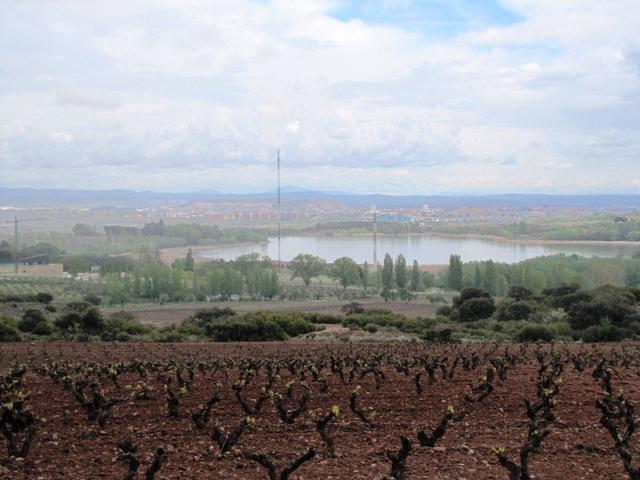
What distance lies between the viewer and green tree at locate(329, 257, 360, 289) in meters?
61.2

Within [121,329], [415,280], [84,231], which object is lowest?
[415,280]

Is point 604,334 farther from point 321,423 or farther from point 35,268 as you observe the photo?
point 35,268

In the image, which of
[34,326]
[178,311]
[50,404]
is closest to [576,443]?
[50,404]

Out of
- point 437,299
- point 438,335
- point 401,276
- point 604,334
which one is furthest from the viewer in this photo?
point 401,276

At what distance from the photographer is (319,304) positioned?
1882 inches

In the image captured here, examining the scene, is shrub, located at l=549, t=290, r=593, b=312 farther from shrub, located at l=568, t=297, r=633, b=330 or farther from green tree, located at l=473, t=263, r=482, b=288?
green tree, located at l=473, t=263, r=482, b=288

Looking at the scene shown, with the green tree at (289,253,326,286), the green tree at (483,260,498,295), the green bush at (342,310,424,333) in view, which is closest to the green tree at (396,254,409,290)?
the green tree at (483,260,498,295)

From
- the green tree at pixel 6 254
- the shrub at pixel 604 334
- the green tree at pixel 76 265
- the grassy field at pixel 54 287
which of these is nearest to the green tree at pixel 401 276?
the grassy field at pixel 54 287

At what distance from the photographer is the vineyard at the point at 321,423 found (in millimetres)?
7340

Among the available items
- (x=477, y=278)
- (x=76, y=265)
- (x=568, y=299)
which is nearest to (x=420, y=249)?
(x=477, y=278)

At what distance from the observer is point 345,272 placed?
61.3 metres

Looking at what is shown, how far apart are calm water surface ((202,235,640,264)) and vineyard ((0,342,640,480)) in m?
73.7

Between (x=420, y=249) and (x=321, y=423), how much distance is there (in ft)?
326

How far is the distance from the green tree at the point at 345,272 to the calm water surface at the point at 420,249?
2384 centimetres
